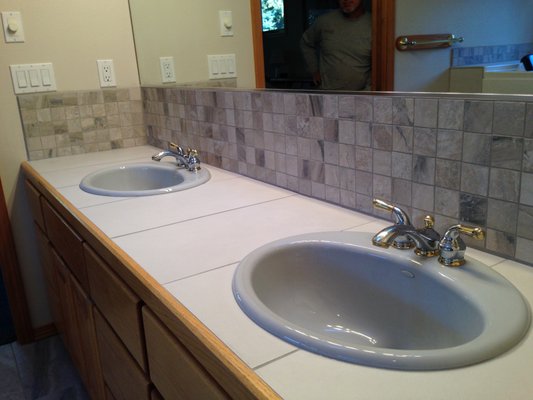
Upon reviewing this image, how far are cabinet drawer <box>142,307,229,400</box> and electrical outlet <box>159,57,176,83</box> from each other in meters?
1.39

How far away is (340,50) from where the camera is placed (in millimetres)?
1087

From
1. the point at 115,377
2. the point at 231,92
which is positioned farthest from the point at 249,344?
the point at 231,92

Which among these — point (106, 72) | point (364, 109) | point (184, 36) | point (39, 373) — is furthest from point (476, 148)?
point (39, 373)

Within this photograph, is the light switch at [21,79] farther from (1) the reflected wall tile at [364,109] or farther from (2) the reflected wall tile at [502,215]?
(2) the reflected wall tile at [502,215]

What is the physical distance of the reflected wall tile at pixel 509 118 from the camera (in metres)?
0.77

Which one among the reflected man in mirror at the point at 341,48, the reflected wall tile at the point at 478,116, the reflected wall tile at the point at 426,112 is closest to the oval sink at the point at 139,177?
the reflected man in mirror at the point at 341,48

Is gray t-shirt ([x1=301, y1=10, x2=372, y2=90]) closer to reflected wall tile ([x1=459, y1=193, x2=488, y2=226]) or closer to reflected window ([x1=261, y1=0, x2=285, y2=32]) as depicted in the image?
reflected window ([x1=261, y1=0, x2=285, y2=32])

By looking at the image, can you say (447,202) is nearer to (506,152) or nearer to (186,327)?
(506,152)

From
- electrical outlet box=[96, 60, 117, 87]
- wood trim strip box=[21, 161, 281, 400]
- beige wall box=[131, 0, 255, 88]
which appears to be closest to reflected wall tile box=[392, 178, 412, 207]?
wood trim strip box=[21, 161, 281, 400]

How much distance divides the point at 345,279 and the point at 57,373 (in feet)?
5.05

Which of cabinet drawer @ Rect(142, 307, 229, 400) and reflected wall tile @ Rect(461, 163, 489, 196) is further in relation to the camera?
reflected wall tile @ Rect(461, 163, 489, 196)

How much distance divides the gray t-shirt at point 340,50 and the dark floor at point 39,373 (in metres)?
1.50

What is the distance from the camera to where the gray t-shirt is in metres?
1.02

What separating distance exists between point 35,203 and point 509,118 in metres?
1.69
